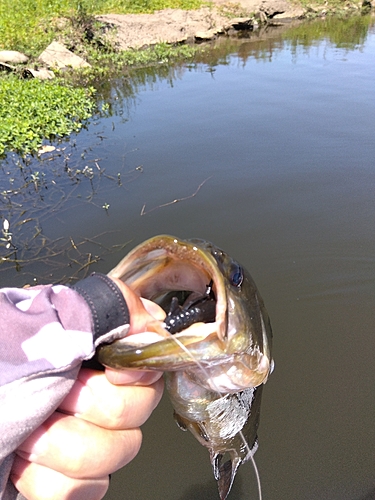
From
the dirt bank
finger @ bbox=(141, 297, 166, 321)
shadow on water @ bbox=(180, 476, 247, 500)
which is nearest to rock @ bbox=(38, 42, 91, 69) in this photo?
the dirt bank

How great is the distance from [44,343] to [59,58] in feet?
41.9

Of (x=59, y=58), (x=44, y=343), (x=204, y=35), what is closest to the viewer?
(x=44, y=343)

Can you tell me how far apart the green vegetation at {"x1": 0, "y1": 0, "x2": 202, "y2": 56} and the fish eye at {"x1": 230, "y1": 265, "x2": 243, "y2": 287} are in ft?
43.1

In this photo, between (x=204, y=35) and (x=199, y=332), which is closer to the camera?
(x=199, y=332)

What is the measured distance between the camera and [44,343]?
38.1 inches

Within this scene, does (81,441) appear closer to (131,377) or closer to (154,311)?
(131,377)

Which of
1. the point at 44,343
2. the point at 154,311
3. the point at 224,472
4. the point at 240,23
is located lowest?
the point at 224,472

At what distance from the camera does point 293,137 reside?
7.05 meters

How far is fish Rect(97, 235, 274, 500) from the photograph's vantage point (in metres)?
1.05

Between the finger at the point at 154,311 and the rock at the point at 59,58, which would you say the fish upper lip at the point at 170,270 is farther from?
the rock at the point at 59,58

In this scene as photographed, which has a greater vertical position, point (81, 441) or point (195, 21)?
point (195, 21)

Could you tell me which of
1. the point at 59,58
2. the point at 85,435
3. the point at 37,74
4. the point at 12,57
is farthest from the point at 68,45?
the point at 85,435

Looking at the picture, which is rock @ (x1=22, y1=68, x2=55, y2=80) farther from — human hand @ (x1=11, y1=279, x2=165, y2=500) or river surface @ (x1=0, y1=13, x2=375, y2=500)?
human hand @ (x1=11, y1=279, x2=165, y2=500)

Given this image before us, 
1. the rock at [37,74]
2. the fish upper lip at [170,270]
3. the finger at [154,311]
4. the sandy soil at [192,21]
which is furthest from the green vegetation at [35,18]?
the finger at [154,311]
